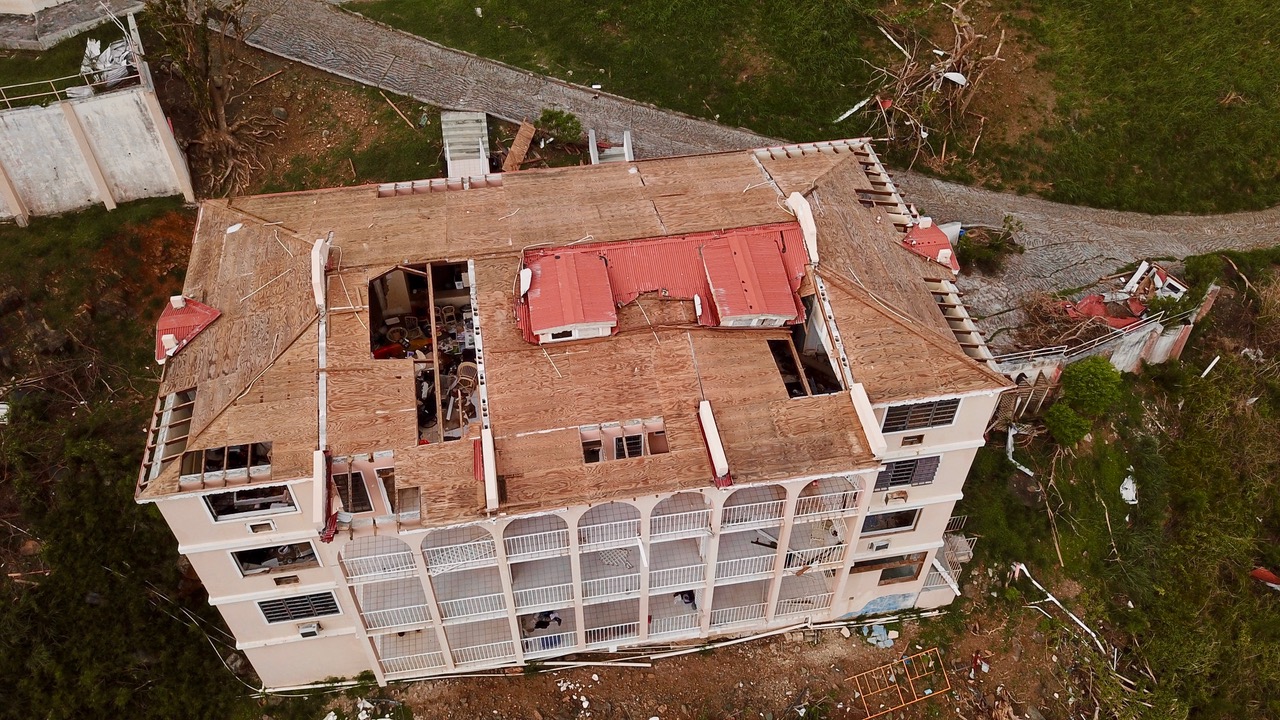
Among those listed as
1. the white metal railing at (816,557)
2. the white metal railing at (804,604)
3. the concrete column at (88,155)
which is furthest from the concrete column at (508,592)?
the concrete column at (88,155)

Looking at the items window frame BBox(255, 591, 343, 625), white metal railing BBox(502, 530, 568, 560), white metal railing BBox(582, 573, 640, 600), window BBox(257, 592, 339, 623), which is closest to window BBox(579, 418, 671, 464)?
white metal railing BBox(502, 530, 568, 560)

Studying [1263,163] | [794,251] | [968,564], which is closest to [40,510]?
[794,251]

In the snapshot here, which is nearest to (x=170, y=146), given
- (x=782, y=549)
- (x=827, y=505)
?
(x=782, y=549)

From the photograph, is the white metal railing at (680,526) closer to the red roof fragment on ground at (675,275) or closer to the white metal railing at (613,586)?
the white metal railing at (613,586)

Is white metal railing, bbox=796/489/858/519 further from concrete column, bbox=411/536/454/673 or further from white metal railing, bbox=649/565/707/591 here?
concrete column, bbox=411/536/454/673

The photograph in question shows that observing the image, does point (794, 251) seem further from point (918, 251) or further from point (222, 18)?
point (222, 18)

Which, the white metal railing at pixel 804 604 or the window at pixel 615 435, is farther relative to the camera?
the white metal railing at pixel 804 604
